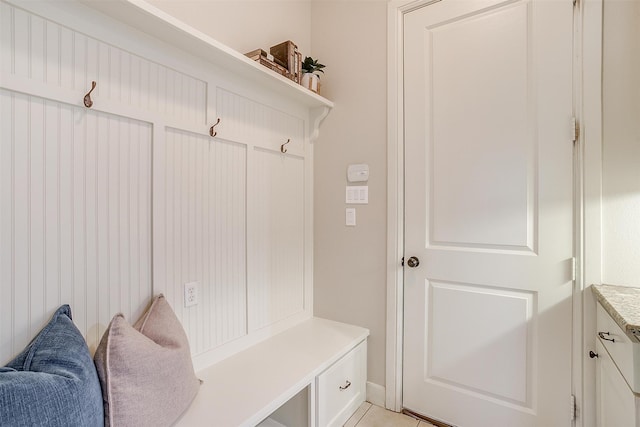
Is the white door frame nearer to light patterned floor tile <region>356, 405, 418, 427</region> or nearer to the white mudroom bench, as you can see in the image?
light patterned floor tile <region>356, 405, 418, 427</region>

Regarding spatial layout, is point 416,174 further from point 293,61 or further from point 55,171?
point 55,171

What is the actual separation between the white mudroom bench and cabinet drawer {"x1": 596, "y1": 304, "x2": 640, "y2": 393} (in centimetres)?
113

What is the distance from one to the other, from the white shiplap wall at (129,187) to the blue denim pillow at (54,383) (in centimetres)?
10

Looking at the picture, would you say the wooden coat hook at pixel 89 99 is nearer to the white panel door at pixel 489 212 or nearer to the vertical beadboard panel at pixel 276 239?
the vertical beadboard panel at pixel 276 239

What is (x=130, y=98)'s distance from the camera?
1239 mm

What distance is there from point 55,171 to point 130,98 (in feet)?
1.28

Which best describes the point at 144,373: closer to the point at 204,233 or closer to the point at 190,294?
the point at 190,294

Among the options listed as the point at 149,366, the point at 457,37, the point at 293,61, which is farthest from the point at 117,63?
the point at 457,37

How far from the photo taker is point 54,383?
2.70ft

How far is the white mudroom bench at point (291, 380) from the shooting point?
121cm

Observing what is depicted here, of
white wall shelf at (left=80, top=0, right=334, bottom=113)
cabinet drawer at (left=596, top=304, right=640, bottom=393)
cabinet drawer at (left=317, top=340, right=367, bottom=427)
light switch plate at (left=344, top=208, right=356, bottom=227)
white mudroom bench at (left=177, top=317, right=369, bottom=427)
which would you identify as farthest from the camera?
light switch plate at (left=344, top=208, right=356, bottom=227)

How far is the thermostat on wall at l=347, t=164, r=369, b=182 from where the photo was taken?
197 cm

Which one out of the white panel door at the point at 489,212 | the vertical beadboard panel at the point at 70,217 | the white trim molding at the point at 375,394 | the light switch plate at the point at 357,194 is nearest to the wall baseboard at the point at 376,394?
the white trim molding at the point at 375,394

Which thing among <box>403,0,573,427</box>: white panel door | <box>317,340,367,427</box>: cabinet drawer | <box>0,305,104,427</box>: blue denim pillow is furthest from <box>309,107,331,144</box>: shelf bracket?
<box>0,305,104,427</box>: blue denim pillow
